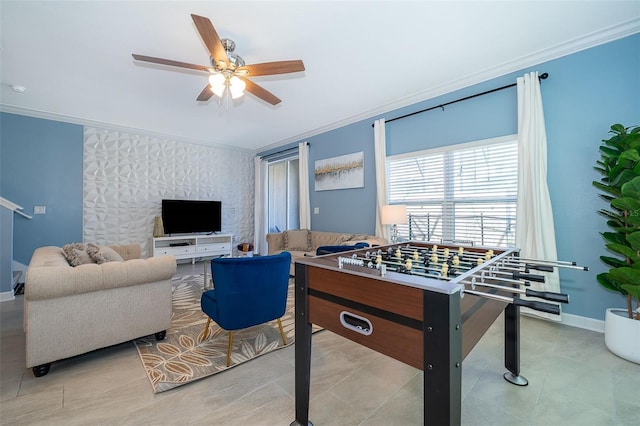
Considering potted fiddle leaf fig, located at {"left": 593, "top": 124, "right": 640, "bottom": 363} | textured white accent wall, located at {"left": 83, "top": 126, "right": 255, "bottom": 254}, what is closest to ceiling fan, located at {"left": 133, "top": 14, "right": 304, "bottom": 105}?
potted fiddle leaf fig, located at {"left": 593, "top": 124, "right": 640, "bottom": 363}

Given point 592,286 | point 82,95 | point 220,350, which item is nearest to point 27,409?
point 220,350

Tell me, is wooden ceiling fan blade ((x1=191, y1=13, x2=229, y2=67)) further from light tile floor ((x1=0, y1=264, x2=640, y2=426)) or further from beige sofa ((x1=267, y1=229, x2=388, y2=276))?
beige sofa ((x1=267, y1=229, x2=388, y2=276))

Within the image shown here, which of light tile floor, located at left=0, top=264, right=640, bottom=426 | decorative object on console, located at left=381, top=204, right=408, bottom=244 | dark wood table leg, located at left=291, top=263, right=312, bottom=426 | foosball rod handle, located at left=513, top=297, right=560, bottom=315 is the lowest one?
light tile floor, located at left=0, top=264, right=640, bottom=426

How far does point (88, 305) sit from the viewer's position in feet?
6.40

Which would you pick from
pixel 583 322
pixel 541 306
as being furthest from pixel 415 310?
pixel 583 322

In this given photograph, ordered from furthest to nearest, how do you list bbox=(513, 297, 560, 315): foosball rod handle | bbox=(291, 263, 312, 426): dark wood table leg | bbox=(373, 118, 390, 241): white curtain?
bbox=(373, 118, 390, 241): white curtain, bbox=(291, 263, 312, 426): dark wood table leg, bbox=(513, 297, 560, 315): foosball rod handle

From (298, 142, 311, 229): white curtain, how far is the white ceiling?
147 cm

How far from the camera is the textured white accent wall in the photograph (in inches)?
188

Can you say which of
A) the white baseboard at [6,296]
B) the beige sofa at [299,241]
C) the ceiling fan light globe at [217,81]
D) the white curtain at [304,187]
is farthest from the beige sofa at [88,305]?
the white curtain at [304,187]

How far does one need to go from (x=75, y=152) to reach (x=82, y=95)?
4.63ft

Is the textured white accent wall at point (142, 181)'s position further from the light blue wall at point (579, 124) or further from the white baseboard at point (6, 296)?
the light blue wall at point (579, 124)

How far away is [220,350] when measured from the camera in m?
2.23

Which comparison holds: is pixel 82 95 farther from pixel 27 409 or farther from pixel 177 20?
pixel 27 409

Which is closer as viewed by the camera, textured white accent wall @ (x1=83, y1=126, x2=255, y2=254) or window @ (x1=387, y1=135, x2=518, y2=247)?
window @ (x1=387, y1=135, x2=518, y2=247)
